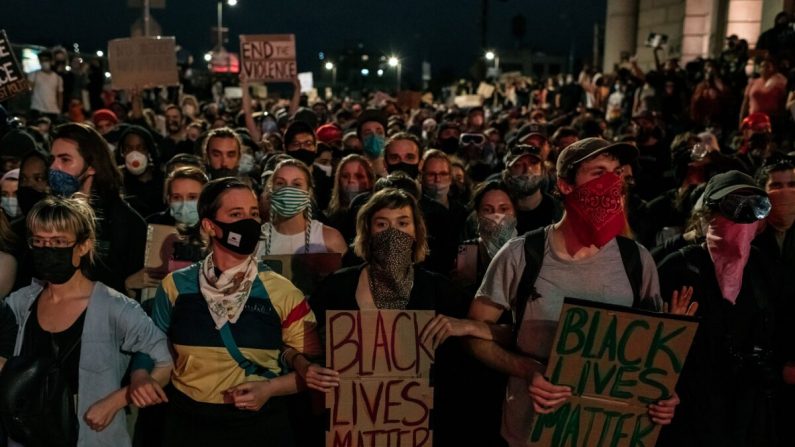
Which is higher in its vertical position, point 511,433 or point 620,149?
point 620,149

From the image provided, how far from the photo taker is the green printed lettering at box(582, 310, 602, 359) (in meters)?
3.09

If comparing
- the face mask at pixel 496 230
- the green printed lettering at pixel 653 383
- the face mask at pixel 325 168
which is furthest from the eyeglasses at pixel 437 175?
the green printed lettering at pixel 653 383

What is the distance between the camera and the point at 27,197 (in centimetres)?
567

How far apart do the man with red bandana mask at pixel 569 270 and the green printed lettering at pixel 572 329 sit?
0.15 meters

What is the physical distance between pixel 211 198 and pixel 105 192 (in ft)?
5.28

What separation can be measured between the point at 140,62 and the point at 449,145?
4.27 metres

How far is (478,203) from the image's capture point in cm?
556

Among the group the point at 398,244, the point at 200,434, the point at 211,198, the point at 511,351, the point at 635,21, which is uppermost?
the point at 635,21

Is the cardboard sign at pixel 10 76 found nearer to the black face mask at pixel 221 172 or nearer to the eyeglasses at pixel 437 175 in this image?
the black face mask at pixel 221 172

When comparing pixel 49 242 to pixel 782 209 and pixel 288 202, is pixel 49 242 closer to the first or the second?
pixel 288 202

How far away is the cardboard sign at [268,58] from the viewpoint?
11.8 meters

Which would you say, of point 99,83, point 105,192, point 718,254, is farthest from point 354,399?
point 99,83

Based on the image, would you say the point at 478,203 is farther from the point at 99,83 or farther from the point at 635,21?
the point at 635,21

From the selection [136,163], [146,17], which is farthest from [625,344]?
[146,17]
